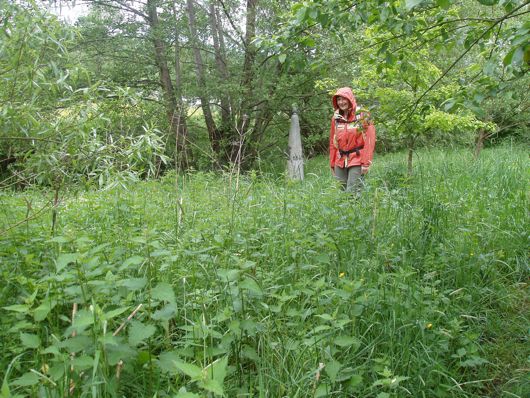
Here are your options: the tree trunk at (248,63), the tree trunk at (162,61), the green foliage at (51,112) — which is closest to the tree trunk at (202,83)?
the tree trunk at (162,61)

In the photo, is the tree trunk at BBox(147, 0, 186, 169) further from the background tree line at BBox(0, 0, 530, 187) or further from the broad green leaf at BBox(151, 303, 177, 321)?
the broad green leaf at BBox(151, 303, 177, 321)

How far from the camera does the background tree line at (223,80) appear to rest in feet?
9.57

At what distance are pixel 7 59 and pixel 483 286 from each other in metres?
3.47

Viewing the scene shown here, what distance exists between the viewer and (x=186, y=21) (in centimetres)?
1128

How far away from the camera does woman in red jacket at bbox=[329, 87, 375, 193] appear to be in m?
6.20

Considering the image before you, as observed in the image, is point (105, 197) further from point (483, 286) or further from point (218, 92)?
point (218, 92)

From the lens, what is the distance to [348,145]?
6.29m

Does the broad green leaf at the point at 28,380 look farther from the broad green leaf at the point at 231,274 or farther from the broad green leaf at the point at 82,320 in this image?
the broad green leaf at the point at 231,274

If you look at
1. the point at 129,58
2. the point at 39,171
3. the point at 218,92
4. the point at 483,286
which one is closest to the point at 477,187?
the point at 483,286

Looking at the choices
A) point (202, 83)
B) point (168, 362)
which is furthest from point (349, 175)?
point (202, 83)

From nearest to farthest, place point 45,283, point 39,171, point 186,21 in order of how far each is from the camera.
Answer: point 45,283 → point 39,171 → point 186,21

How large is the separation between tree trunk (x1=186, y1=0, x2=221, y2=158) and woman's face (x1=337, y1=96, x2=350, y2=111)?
5.05 meters

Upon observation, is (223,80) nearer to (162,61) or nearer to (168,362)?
(162,61)

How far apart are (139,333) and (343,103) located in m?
5.13
